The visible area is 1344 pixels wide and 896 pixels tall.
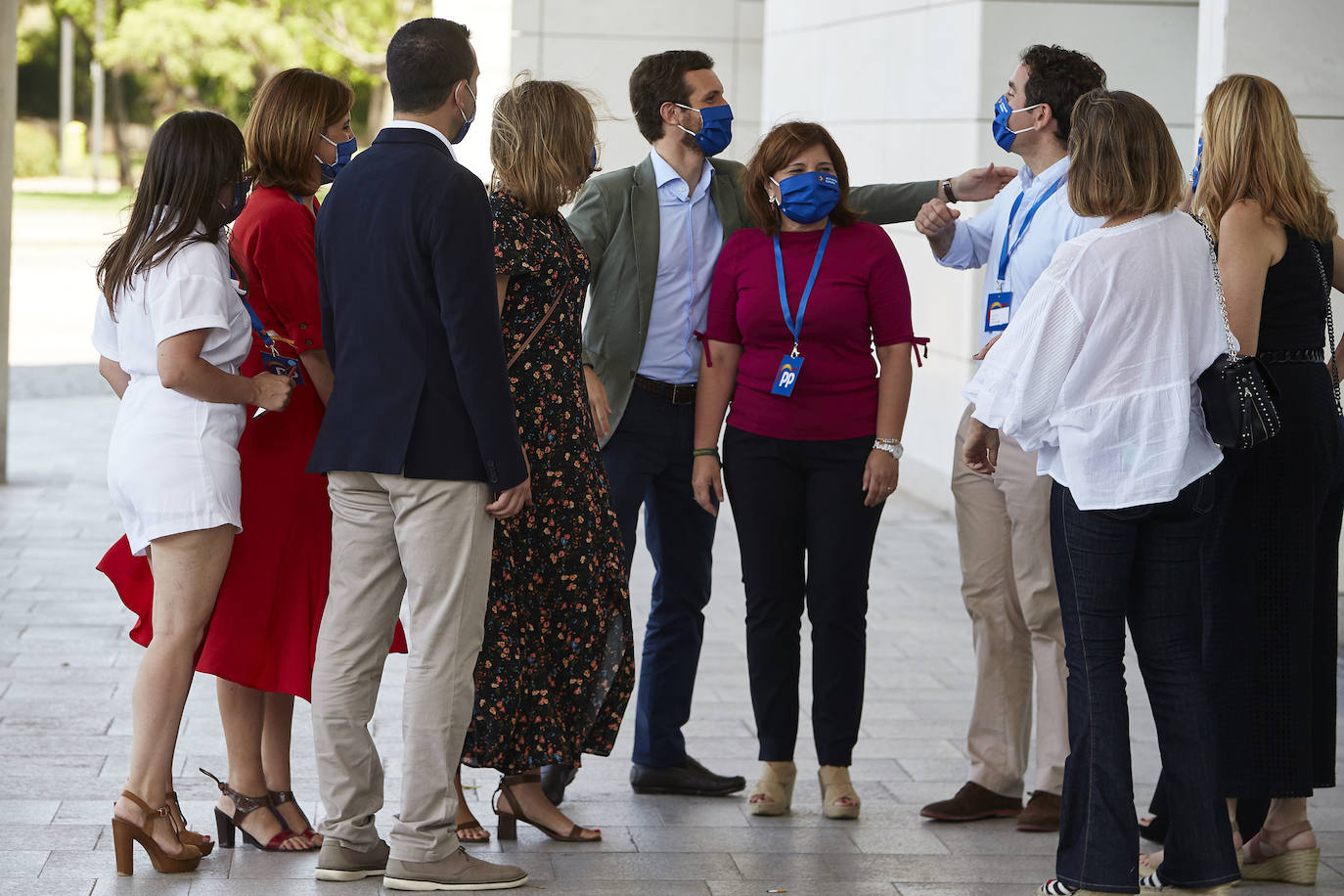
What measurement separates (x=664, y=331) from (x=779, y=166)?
61cm

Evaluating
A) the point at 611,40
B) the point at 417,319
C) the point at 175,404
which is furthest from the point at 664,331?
the point at 611,40

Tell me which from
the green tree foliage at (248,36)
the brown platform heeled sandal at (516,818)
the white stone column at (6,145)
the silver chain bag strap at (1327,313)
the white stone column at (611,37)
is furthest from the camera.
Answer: the green tree foliage at (248,36)

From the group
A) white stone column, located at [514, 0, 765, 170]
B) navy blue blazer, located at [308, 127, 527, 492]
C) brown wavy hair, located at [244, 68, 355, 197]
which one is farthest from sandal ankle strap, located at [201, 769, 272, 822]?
white stone column, located at [514, 0, 765, 170]

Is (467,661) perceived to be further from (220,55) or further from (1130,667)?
(220,55)

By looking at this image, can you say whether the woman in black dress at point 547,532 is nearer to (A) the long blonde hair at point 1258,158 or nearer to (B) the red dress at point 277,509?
(B) the red dress at point 277,509

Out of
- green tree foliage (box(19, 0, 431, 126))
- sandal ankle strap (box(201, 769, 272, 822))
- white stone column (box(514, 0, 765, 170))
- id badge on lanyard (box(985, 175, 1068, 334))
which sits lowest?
sandal ankle strap (box(201, 769, 272, 822))

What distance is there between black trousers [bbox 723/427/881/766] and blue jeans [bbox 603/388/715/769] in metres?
0.21

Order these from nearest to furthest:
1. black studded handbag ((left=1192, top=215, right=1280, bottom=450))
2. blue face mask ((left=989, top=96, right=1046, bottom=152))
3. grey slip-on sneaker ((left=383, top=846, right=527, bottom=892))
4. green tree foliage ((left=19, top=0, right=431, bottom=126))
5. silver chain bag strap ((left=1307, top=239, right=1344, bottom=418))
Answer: black studded handbag ((left=1192, top=215, right=1280, bottom=450)) → grey slip-on sneaker ((left=383, top=846, right=527, bottom=892)) → silver chain bag strap ((left=1307, top=239, right=1344, bottom=418)) → blue face mask ((left=989, top=96, right=1046, bottom=152)) → green tree foliage ((left=19, top=0, right=431, bottom=126))

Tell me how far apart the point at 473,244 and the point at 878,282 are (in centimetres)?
135

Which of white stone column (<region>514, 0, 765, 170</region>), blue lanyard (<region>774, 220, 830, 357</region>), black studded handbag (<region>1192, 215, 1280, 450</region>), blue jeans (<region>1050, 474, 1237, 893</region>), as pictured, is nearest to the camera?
black studded handbag (<region>1192, 215, 1280, 450</region>)

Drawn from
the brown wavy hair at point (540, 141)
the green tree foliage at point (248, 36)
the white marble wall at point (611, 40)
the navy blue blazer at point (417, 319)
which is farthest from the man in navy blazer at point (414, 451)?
the green tree foliage at point (248, 36)

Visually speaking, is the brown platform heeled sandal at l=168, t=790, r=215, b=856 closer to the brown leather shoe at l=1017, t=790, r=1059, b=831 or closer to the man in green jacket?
the man in green jacket

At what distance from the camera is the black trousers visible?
15.8 feet

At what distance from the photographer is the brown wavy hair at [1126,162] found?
12.6 feet
